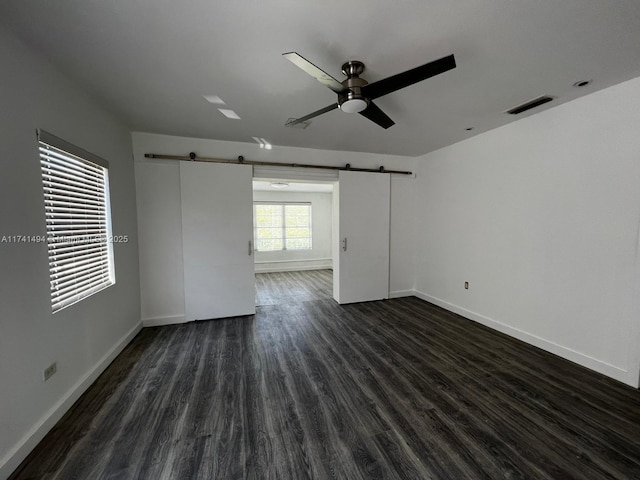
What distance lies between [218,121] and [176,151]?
94 centimetres

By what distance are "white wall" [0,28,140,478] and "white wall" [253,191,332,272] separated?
5.09 meters

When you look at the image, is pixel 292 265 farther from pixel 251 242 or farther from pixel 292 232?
pixel 251 242

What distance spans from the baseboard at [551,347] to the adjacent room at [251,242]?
0.8 inches

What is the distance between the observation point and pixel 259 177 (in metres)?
3.88

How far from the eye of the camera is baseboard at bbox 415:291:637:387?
7.22 ft

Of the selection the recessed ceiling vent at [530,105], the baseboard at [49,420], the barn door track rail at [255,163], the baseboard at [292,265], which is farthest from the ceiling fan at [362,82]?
the baseboard at [292,265]

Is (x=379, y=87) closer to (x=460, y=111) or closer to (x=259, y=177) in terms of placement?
(x=460, y=111)

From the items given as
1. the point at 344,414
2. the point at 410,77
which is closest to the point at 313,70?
the point at 410,77

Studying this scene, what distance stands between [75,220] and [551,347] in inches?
185

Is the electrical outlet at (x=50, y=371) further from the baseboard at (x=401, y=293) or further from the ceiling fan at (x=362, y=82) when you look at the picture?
the baseboard at (x=401, y=293)

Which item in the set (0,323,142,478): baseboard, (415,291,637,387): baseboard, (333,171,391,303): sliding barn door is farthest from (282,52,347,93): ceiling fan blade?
(415,291,637,387): baseboard

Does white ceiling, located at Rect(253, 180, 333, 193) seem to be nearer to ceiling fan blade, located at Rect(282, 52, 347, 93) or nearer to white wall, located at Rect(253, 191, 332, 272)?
white wall, located at Rect(253, 191, 332, 272)

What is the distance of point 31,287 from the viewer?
157 cm

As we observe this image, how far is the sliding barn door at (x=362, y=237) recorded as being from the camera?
4.20 metres
